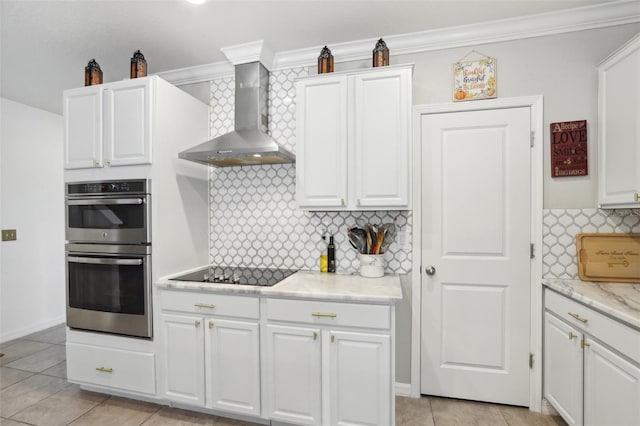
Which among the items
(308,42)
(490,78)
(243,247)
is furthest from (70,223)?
(490,78)

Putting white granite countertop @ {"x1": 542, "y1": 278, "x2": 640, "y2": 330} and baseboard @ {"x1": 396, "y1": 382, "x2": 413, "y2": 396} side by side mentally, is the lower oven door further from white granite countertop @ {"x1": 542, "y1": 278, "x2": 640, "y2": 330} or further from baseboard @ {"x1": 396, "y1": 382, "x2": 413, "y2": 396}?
white granite countertop @ {"x1": 542, "y1": 278, "x2": 640, "y2": 330}

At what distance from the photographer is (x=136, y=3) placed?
196 cm

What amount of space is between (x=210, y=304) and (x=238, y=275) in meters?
0.39

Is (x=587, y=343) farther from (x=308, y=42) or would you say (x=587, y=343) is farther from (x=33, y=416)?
(x=33, y=416)

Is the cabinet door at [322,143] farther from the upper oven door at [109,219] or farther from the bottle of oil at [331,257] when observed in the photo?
the upper oven door at [109,219]

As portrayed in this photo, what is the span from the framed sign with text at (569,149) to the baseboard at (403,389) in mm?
1861

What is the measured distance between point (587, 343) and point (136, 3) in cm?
332

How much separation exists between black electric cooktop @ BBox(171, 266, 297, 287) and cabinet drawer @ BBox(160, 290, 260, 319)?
0.13 metres

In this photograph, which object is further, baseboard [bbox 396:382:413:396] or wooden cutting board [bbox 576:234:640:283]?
baseboard [bbox 396:382:413:396]

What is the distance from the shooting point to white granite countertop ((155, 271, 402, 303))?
1.81 m

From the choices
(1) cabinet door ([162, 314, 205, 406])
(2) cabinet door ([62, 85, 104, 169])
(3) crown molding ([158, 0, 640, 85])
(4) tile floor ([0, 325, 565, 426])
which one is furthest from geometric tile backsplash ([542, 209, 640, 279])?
(2) cabinet door ([62, 85, 104, 169])

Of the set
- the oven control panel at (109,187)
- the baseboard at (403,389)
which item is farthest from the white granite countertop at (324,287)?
the baseboard at (403,389)

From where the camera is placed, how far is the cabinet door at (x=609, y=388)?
1.38m

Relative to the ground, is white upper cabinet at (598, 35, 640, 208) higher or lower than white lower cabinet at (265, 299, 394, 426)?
higher
